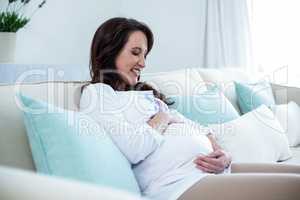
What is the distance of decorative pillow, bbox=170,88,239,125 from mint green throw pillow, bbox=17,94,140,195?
3.20 ft

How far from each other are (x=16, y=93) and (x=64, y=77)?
3.62 ft

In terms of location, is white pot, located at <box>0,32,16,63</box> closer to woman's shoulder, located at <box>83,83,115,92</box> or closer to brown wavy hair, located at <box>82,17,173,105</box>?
brown wavy hair, located at <box>82,17,173,105</box>

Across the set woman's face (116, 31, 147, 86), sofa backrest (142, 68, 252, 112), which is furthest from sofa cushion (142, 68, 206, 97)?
woman's face (116, 31, 147, 86)

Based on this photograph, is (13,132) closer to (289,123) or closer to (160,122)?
(160,122)

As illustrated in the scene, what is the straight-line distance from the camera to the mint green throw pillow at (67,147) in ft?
3.40

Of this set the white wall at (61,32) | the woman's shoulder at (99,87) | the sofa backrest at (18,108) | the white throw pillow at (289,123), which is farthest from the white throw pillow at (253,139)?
the white wall at (61,32)

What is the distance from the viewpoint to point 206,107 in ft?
7.07

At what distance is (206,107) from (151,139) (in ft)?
2.91

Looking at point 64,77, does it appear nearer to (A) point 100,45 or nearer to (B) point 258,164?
(A) point 100,45

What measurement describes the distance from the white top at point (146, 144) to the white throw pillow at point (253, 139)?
1.69 ft

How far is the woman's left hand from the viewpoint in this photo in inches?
54.1

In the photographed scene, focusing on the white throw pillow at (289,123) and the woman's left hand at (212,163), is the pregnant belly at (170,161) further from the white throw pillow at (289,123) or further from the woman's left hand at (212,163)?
the white throw pillow at (289,123)

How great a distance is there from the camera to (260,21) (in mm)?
3596

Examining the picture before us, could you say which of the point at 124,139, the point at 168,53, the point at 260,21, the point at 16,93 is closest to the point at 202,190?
the point at 124,139
